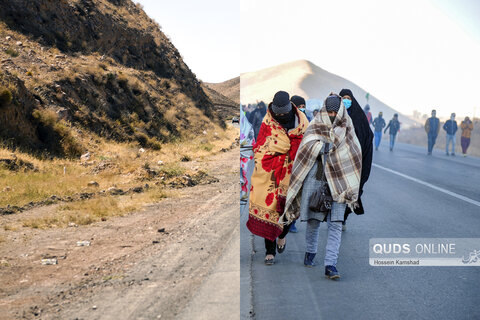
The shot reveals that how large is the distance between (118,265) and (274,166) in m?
2.35

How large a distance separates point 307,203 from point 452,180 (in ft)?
36.0

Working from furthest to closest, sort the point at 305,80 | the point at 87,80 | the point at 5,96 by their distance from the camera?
the point at 305,80, the point at 87,80, the point at 5,96

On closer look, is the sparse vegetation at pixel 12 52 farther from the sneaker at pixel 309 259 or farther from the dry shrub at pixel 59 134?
the sneaker at pixel 309 259

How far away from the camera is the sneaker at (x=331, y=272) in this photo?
5785mm

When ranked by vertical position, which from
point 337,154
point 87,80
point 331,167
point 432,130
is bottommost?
point 331,167

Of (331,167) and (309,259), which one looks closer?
(331,167)

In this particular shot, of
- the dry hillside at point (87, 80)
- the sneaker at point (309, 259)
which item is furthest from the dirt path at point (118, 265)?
the dry hillside at point (87, 80)

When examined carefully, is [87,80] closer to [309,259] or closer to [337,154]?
[309,259]

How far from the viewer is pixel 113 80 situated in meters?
29.4

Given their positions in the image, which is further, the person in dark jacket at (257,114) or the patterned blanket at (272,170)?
the person in dark jacket at (257,114)

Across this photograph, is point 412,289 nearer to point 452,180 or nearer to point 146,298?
point 146,298

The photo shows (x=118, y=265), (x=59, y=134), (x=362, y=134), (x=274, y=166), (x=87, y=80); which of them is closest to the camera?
(x=274, y=166)

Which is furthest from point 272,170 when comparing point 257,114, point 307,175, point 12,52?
point 12,52

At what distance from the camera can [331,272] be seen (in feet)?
19.1
